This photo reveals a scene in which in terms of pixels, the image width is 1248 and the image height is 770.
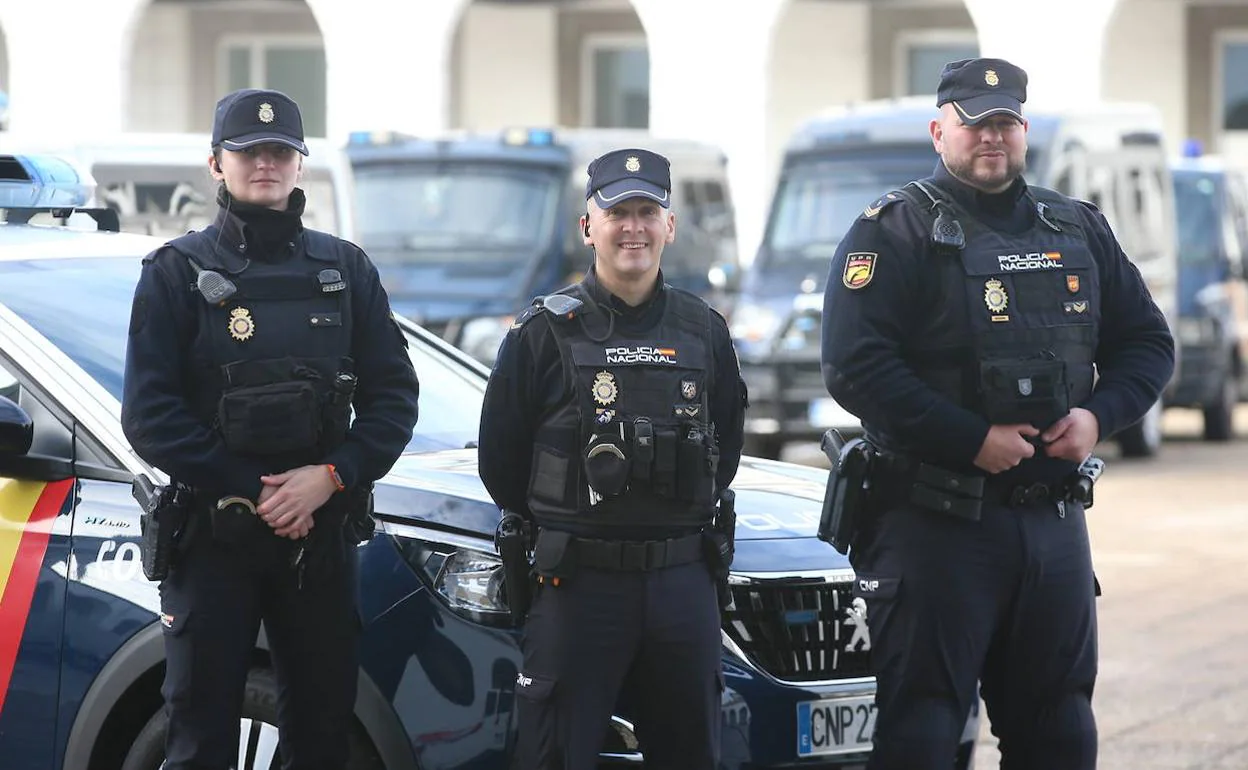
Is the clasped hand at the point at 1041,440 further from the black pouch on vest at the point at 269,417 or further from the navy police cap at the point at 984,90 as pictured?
the black pouch on vest at the point at 269,417

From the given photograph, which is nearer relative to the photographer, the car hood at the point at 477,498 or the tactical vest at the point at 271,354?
the tactical vest at the point at 271,354

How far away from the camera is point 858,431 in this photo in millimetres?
15039

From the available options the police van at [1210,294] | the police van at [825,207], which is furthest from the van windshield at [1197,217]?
the police van at [825,207]

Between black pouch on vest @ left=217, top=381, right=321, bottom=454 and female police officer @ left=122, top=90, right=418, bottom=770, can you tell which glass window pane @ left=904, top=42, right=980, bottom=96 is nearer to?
female police officer @ left=122, top=90, right=418, bottom=770

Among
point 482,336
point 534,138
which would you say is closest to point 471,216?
point 534,138

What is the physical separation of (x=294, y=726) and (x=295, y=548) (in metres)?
0.35

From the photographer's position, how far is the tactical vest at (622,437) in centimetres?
449

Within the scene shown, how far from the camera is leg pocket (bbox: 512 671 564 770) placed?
4.45 m

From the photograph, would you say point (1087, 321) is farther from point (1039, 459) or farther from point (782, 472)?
point (782, 472)

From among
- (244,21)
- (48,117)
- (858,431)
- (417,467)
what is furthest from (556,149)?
(244,21)

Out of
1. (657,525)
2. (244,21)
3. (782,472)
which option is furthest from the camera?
(244,21)

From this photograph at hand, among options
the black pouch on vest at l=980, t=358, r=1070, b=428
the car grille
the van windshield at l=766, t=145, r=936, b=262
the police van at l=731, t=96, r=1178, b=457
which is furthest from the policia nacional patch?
the van windshield at l=766, t=145, r=936, b=262

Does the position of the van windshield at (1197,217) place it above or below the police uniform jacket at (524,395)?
above

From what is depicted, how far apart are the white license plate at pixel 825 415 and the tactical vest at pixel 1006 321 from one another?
9578 mm
